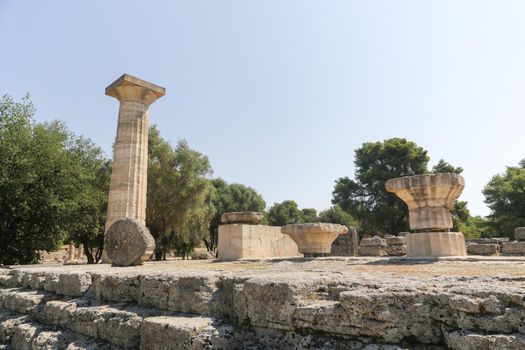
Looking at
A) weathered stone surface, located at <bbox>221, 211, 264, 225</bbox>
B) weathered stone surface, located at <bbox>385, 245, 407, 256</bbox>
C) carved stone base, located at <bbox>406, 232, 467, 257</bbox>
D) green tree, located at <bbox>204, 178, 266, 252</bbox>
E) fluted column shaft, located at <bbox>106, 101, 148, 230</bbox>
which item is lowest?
weathered stone surface, located at <bbox>385, 245, 407, 256</bbox>

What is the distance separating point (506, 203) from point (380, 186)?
1106 centimetres

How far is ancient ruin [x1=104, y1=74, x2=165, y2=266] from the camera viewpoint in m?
11.3

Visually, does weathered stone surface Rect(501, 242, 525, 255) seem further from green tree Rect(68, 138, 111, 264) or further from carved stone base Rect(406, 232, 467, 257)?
green tree Rect(68, 138, 111, 264)

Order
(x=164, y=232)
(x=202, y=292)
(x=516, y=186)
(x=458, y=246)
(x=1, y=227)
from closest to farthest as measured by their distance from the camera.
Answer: (x=202, y=292), (x=458, y=246), (x=1, y=227), (x=164, y=232), (x=516, y=186)

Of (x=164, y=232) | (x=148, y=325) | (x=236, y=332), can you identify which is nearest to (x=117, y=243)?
(x=148, y=325)

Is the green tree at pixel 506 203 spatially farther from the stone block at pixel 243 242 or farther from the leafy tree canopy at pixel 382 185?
the stone block at pixel 243 242

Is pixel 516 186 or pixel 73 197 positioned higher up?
pixel 516 186

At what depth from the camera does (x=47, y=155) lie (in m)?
13.6

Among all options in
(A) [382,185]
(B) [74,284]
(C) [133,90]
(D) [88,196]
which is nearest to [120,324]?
(B) [74,284]

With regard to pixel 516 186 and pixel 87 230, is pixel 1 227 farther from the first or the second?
pixel 516 186

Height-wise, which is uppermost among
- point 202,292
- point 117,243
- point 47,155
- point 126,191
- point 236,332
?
point 47,155

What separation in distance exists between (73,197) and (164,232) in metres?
8.66

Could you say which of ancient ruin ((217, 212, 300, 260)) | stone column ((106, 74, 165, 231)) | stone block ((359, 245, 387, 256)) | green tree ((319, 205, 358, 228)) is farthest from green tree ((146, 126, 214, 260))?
green tree ((319, 205, 358, 228))

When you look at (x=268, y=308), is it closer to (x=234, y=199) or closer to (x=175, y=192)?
(x=175, y=192)
